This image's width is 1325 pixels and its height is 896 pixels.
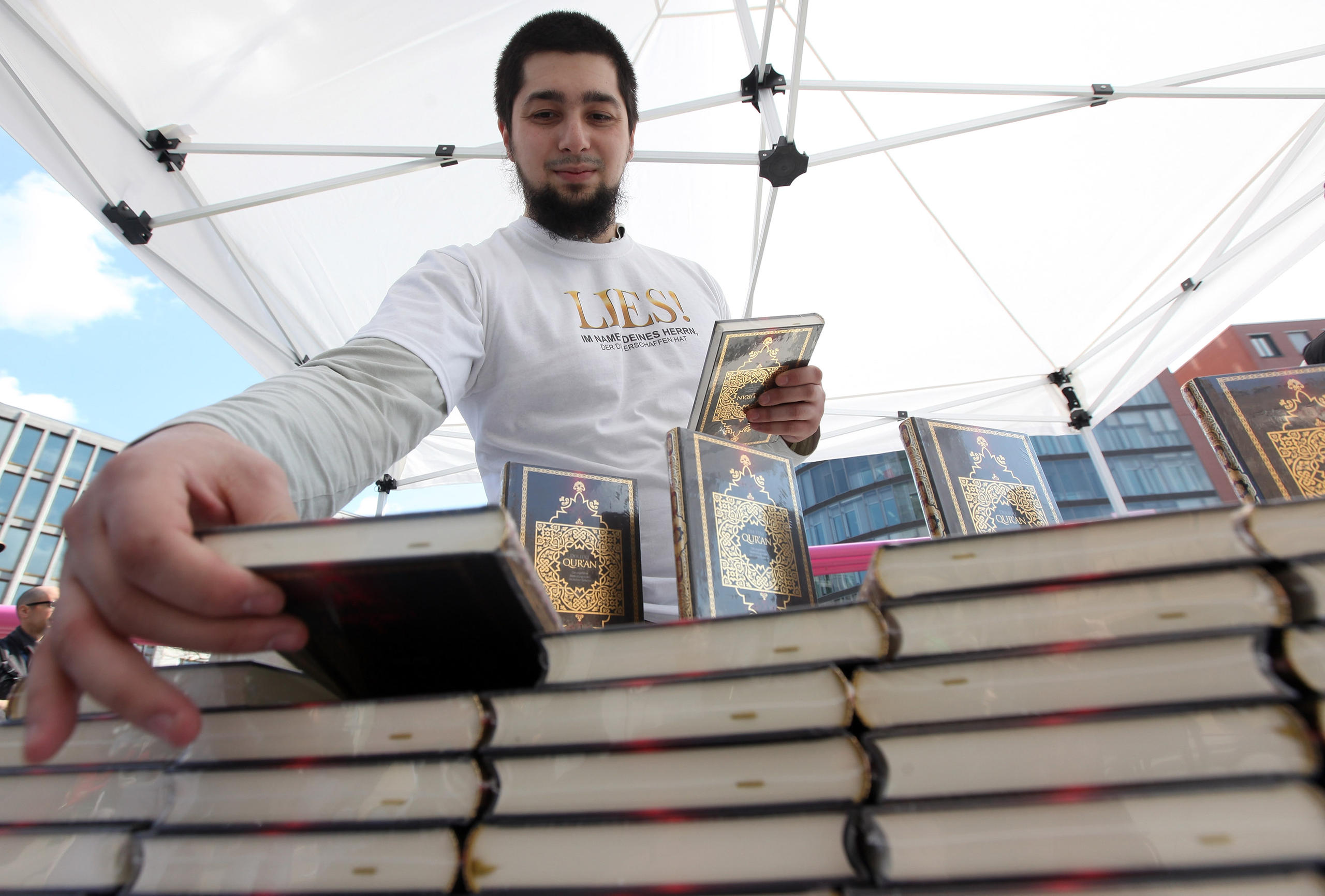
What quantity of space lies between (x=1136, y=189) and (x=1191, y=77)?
56 centimetres

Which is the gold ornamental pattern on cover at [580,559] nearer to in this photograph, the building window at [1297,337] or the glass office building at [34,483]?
the glass office building at [34,483]

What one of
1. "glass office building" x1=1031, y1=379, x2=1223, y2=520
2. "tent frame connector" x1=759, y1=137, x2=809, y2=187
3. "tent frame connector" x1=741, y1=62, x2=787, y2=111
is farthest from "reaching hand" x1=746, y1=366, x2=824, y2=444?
"glass office building" x1=1031, y1=379, x2=1223, y2=520

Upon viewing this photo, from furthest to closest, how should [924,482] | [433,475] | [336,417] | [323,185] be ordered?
[433,475]
[323,185]
[924,482]
[336,417]

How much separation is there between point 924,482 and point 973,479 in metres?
0.07

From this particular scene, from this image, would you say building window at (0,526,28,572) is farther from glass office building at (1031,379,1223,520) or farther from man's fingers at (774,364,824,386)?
glass office building at (1031,379,1223,520)

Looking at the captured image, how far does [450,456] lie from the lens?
3.93 meters

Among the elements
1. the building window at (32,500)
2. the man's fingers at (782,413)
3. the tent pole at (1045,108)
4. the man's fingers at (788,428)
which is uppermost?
the building window at (32,500)

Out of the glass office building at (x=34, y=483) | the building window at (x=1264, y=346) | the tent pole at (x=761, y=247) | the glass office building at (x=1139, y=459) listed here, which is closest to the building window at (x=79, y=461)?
the glass office building at (x=34, y=483)

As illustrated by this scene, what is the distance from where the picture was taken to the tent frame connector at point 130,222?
2.29 meters

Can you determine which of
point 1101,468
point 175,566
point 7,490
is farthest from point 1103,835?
point 7,490

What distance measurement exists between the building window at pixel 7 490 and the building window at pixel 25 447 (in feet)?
2.05

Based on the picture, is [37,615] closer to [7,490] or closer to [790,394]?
[790,394]

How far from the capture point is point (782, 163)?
2340mm

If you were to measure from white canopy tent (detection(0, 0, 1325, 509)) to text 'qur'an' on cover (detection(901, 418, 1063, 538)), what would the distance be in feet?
6.18
